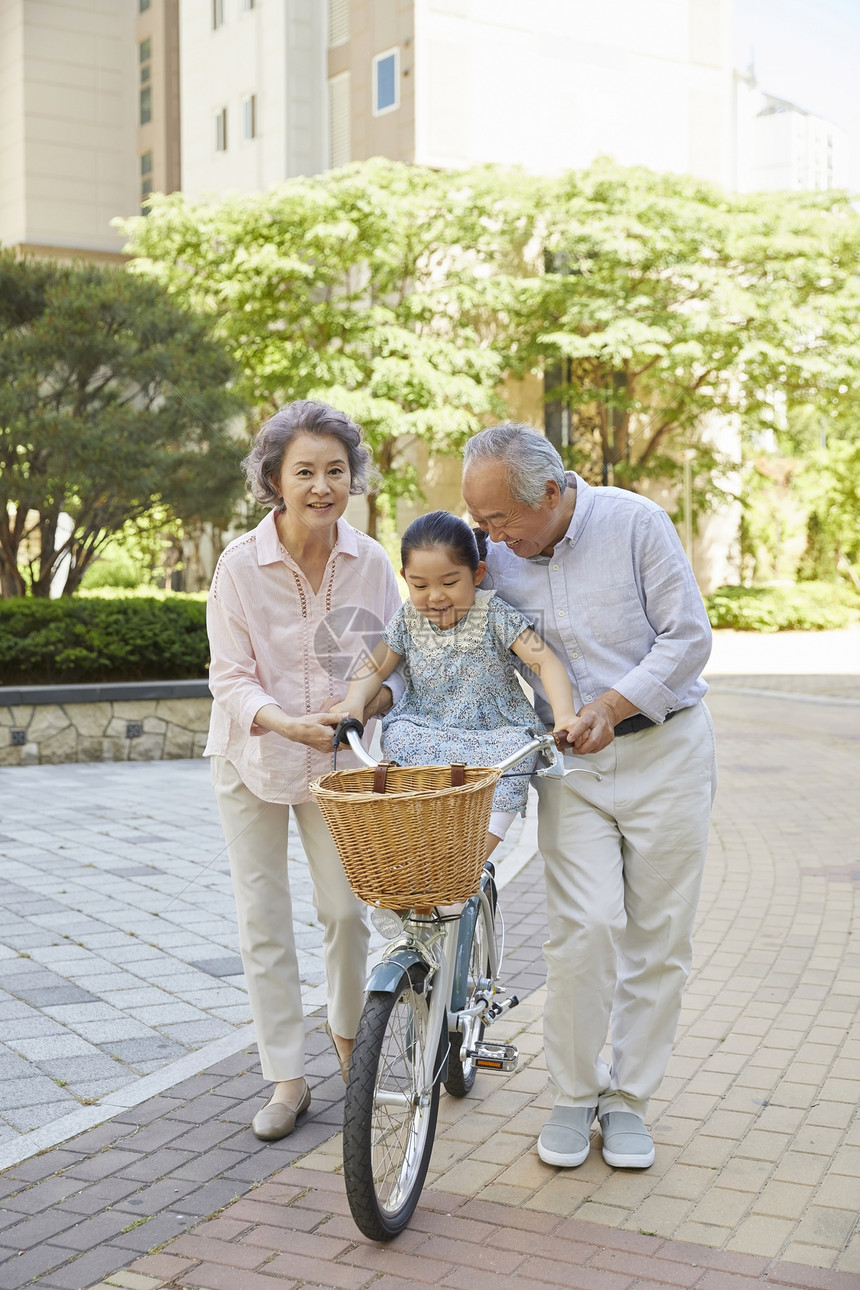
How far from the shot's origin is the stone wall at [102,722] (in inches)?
416

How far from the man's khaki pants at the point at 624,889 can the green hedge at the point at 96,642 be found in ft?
26.4

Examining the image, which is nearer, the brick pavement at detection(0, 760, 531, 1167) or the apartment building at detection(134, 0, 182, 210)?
the brick pavement at detection(0, 760, 531, 1167)

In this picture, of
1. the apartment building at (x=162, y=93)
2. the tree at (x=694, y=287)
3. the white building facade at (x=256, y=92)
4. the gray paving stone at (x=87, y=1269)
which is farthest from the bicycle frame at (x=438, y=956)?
the apartment building at (x=162, y=93)

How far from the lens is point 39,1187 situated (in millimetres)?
3518

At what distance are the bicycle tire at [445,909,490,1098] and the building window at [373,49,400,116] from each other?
29511 millimetres

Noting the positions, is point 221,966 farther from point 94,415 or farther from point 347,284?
point 347,284

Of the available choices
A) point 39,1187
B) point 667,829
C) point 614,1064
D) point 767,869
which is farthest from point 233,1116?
point 767,869

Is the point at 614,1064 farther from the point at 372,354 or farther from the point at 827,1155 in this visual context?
the point at 372,354

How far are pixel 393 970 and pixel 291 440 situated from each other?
1362mm

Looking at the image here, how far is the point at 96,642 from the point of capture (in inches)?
439

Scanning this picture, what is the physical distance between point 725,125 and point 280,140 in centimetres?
1158

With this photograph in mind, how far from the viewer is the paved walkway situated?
10.2 ft

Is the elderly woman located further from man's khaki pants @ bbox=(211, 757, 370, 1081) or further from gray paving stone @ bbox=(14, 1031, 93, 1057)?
gray paving stone @ bbox=(14, 1031, 93, 1057)

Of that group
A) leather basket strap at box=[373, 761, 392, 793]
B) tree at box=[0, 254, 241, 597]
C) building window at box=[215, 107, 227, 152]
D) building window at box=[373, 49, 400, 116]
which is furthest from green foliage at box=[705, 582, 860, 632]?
leather basket strap at box=[373, 761, 392, 793]
